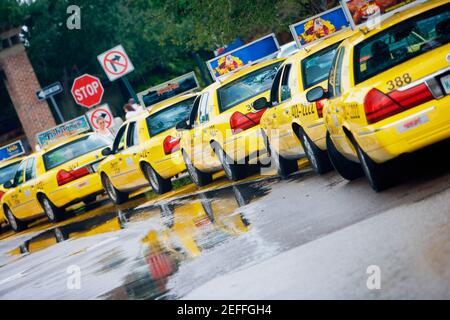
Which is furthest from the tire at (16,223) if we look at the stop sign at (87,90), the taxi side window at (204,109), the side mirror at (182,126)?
the taxi side window at (204,109)

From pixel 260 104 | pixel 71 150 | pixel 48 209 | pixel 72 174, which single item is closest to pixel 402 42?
pixel 260 104

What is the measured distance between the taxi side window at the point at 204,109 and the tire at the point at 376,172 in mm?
6176

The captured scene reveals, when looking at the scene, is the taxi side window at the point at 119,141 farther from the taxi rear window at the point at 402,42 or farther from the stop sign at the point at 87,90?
the taxi rear window at the point at 402,42

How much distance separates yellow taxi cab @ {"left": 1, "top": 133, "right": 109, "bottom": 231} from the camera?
871 inches

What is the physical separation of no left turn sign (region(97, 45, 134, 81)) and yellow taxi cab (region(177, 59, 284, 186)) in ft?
27.1

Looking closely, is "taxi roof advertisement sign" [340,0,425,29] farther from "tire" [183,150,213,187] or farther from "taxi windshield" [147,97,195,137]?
"taxi windshield" [147,97,195,137]

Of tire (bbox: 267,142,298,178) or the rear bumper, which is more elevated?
the rear bumper

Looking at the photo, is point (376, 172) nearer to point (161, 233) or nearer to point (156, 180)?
point (161, 233)

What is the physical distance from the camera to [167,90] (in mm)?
22688

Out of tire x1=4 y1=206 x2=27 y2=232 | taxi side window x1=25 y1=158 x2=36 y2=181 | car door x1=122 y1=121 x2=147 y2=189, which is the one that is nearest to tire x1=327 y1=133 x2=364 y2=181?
car door x1=122 y1=121 x2=147 y2=189

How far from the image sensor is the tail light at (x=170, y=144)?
61.7ft
